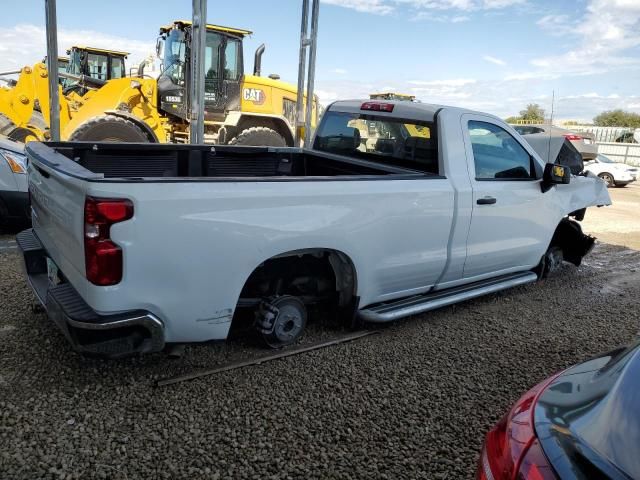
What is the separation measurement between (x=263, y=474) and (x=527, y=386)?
1929 millimetres

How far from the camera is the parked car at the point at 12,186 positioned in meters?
5.54

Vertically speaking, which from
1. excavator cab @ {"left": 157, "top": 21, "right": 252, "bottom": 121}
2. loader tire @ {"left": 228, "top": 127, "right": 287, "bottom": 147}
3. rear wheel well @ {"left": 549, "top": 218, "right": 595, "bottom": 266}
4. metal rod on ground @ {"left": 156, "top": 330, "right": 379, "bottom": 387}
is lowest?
metal rod on ground @ {"left": 156, "top": 330, "right": 379, "bottom": 387}

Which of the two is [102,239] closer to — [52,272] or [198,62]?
[52,272]

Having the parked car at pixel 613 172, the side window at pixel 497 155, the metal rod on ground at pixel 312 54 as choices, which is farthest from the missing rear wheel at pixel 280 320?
the parked car at pixel 613 172

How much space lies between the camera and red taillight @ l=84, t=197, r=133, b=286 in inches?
98.3

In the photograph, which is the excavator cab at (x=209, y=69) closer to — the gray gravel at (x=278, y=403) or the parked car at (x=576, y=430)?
the gray gravel at (x=278, y=403)

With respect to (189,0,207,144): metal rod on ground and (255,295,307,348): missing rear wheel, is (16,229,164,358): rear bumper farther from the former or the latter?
(189,0,207,144): metal rod on ground

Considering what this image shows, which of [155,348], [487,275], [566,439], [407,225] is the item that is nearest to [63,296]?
[155,348]

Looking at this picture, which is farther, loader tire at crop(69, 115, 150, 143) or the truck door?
loader tire at crop(69, 115, 150, 143)

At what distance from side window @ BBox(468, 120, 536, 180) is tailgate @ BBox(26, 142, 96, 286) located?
2.99m

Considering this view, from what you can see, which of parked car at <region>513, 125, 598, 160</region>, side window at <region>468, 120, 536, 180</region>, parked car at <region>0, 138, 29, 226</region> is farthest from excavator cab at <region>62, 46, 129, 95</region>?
side window at <region>468, 120, 536, 180</region>

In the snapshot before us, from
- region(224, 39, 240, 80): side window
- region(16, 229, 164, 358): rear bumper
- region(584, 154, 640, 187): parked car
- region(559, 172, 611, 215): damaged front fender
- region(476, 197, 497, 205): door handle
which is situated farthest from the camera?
region(584, 154, 640, 187): parked car

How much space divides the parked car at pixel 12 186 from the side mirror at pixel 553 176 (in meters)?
5.24

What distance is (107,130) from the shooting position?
357 inches
